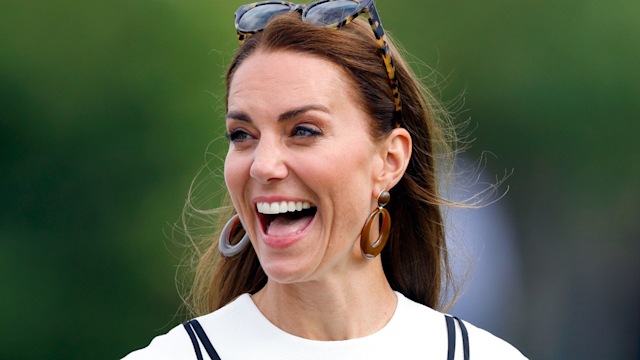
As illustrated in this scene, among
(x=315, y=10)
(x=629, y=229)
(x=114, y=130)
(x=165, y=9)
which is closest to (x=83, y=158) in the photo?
(x=114, y=130)

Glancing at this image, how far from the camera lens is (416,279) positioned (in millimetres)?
4039

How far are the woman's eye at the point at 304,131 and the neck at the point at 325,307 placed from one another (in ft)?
1.45

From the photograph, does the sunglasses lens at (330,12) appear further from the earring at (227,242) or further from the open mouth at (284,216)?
the earring at (227,242)

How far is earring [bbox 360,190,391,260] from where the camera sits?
11.8 ft

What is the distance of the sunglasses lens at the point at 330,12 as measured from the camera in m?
3.59

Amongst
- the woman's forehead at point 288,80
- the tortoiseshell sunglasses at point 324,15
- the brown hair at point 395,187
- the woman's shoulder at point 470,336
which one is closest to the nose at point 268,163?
the woman's forehead at point 288,80

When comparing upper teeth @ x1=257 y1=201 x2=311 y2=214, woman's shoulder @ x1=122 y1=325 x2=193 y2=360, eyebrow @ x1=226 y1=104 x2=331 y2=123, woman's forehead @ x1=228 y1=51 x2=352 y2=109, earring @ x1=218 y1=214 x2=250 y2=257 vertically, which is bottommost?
woman's shoulder @ x1=122 y1=325 x2=193 y2=360

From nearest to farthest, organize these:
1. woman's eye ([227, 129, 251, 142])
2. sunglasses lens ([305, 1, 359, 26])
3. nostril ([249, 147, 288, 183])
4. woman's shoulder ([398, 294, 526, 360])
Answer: nostril ([249, 147, 288, 183]) < woman's eye ([227, 129, 251, 142]) < sunglasses lens ([305, 1, 359, 26]) < woman's shoulder ([398, 294, 526, 360])

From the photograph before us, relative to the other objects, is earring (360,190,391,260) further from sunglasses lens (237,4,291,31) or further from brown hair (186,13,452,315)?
sunglasses lens (237,4,291,31)

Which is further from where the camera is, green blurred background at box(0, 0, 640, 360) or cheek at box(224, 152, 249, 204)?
green blurred background at box(0, 0, 640, 360)

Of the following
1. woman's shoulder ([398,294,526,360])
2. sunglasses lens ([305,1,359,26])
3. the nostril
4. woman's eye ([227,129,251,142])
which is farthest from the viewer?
woman's shoulder ([398,294,526,360])

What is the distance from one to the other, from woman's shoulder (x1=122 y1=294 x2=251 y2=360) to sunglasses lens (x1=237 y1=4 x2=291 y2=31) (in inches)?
31.5

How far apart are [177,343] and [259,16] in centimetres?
96

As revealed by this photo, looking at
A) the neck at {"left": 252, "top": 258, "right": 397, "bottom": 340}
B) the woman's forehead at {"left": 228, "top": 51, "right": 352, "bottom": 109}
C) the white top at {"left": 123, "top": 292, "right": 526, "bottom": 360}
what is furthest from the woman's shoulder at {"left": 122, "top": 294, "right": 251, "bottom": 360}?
the woman's forehead at {"left": 228, "top": 51, "right": 352, "bottom": 109}
